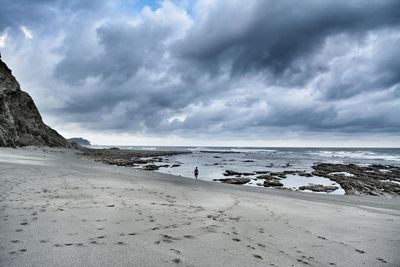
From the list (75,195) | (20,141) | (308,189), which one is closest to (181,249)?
Answer: (75,195)

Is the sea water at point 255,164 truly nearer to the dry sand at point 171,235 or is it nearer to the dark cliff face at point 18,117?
the dry sand at point 171,235

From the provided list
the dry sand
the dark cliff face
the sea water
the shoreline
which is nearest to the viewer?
the dry sand

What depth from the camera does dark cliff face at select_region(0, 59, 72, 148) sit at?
4456 centimetres

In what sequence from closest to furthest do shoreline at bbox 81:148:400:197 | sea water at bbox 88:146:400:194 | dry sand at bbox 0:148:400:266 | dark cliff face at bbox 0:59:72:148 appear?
dry sand at bbox 0:148:400:266 → shoreline at bbox 81:148:400:197 → sea water at bbox 88:146:400:194 → dark cliff face at bbox 0:59:72:148

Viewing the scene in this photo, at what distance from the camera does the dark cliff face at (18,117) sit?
44.6 metres

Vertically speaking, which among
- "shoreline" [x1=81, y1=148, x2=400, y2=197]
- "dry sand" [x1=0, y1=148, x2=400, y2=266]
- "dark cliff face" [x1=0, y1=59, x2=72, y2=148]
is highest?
"dark cliff face" [x1=0, y1=59, x2=72, y2=148]

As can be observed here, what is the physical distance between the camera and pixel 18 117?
5862cm

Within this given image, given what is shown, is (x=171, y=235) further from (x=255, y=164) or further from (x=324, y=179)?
(x=255, y=164)

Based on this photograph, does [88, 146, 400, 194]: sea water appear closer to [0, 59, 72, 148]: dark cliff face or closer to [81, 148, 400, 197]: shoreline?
[81, 148, 400, 197]: shoreline

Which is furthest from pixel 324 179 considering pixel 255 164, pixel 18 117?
pixel 18 117

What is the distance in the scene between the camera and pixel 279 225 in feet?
26.4

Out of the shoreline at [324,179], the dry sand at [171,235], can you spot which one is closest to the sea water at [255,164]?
the shoreline at [324,179]

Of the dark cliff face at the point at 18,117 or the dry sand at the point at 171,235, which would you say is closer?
the dry sand at the point at 171,235

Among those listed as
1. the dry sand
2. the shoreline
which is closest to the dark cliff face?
the shoreline
